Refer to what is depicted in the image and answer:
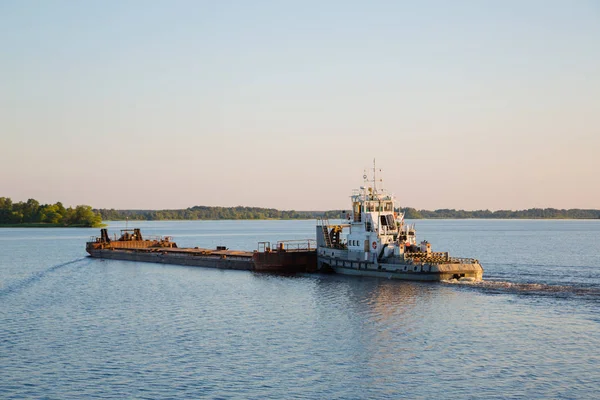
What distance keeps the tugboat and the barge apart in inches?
137

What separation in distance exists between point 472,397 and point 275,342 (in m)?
14.4

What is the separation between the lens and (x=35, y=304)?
56906mm

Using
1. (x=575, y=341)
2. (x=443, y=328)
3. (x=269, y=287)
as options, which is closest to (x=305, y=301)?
(x=269, y=287)

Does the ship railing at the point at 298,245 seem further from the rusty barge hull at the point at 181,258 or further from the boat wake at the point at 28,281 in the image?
the boat wake at the point at 28,281

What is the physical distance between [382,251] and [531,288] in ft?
51.6

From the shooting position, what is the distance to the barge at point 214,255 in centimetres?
8025

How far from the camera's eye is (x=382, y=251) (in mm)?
69500

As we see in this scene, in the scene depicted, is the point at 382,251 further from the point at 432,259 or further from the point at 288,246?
the point at 288,246

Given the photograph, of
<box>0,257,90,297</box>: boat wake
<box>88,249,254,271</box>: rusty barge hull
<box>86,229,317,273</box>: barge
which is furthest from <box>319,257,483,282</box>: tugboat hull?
<box>0,257,90,297</box>: boat wake

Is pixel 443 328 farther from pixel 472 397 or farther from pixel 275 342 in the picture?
pixel 472 397

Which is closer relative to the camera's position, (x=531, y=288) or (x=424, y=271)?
(x=531, y=288)

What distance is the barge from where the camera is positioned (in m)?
80.2

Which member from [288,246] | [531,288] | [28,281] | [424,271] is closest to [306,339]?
[424,271]

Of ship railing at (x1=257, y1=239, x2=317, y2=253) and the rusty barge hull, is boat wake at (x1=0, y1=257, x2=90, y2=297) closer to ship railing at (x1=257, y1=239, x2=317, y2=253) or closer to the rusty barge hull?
the rusty barge hull
